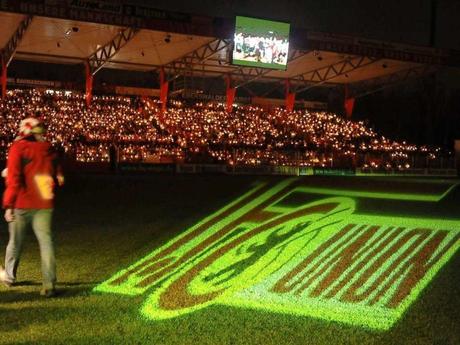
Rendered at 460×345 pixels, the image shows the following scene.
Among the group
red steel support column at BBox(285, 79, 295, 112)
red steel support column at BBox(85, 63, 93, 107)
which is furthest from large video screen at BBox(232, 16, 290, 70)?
red steel support column at BBox(285, 79, 295, 112)

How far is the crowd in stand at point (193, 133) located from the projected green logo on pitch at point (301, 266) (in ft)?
55.0

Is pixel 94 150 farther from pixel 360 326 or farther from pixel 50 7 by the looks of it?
pixel 360 326

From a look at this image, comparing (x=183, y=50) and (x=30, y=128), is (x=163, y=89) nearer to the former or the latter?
(x=183, y=50)

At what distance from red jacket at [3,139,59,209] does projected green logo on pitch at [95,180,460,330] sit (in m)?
1.43

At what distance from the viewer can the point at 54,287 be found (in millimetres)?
6859

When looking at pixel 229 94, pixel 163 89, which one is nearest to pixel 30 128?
pixel 163 89

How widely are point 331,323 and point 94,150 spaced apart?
2206 cm

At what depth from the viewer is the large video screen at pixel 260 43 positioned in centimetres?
3066

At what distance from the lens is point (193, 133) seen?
37.0 meters

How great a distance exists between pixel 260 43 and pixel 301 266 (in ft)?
80.9

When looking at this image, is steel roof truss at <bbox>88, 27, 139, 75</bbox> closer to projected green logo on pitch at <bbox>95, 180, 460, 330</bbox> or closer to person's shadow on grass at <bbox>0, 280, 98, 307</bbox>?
projected green logo on pitch at <bbox>95, 180, 460, 330</bbox>

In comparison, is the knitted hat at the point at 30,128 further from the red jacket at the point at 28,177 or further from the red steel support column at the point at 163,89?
the red steel support column at the point at 163,89

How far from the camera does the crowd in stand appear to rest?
1113 inches

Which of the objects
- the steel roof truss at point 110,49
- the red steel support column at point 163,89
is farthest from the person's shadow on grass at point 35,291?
the red steel support column at point 163,89
